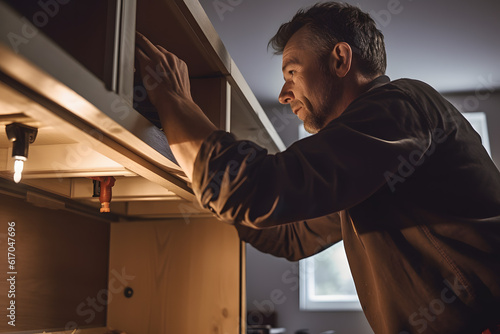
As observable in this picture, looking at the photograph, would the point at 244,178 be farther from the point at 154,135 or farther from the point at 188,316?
the point at 188,316

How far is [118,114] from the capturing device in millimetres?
769

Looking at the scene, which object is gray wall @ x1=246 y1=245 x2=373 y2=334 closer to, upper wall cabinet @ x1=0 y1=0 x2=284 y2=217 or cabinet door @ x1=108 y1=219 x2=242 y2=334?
cabinet door @ x1=108 y1=219 x2=242 y2=334

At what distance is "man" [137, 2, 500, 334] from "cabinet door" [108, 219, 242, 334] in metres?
0.61

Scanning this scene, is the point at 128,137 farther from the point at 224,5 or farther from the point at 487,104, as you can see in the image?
the point at 487,104

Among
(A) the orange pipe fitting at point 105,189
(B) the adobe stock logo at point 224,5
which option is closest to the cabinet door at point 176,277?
(A) the orange pipe fitting at point 105,189

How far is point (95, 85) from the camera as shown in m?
0.69

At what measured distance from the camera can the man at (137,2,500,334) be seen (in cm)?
78

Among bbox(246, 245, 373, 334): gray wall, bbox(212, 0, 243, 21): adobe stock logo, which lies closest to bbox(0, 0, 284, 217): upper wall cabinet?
bbox(212, 0, 243, 21): adobe stock logo

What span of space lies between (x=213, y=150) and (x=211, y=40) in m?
0.47

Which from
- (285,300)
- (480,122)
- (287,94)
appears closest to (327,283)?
(285,300)

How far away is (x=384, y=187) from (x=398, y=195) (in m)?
0.03

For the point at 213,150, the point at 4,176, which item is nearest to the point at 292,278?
the point at 4,176

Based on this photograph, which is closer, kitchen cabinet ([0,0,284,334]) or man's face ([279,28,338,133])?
kitchen cabinet ([0,0,284,334])

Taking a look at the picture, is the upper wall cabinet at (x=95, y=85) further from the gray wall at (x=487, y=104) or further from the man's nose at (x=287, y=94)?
the gray wall at (x=487, y=104)
